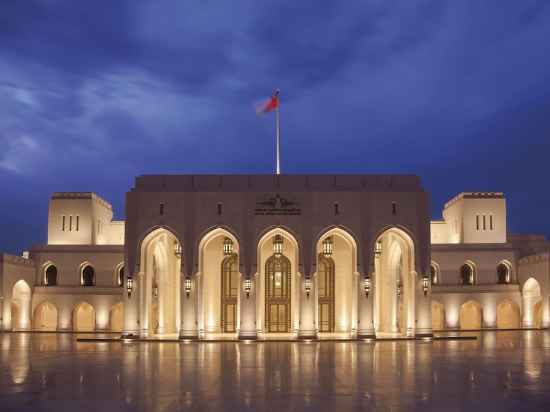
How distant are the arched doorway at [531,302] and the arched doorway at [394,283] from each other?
1249 cm

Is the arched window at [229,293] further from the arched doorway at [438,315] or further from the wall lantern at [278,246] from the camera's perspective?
the arched doorway at [438,315]

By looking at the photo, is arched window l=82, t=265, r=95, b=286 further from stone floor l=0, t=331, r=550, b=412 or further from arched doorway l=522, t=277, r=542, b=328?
arched doorway l=522, t=277, r=542, b=328

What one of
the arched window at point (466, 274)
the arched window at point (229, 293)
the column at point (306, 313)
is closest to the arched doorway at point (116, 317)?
the arched window at point (229, 293)

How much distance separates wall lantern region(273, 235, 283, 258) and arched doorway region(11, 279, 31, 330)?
66.4ft

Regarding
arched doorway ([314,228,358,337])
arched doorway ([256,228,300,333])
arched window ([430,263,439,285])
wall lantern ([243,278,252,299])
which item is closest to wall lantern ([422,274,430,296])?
arched doorway ([314,228,358,337])

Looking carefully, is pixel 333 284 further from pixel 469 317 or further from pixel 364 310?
pixel 469 317

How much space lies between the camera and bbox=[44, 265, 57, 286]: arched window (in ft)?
174

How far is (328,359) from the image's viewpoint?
26438 millimetres

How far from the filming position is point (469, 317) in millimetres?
55000

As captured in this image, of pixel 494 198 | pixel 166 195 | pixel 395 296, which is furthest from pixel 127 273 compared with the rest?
Result: pixel 494 198

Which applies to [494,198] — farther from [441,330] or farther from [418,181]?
[418,181]

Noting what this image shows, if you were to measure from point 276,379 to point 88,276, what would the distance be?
3689 cm

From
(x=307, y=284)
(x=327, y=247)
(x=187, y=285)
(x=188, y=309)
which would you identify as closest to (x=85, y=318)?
(x=188, y=309)

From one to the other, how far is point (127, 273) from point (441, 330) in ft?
79.4
